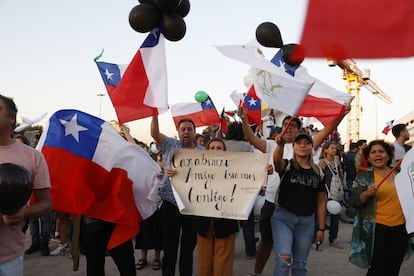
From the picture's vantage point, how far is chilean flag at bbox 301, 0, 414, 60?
1424mm

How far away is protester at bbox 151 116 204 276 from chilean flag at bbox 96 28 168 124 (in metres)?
0.18

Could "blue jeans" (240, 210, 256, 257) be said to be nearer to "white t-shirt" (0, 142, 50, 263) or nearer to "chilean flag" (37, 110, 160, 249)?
"chilean flag" (37, 110, 160, 249)

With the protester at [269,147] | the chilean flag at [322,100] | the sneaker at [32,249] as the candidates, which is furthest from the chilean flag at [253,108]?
the sneaker at [32,249]

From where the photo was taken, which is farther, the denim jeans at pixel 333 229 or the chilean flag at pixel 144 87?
the denim jeans at pixel 333 229

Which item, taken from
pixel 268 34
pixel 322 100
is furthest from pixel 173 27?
pixel 322 100

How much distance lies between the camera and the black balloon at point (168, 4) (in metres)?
4.60

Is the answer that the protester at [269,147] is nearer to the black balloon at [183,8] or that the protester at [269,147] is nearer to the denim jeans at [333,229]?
the black balloon at [183,8]

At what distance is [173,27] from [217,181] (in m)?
1.81

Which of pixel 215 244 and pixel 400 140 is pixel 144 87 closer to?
pixel 215 244

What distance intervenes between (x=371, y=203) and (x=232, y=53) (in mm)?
2051

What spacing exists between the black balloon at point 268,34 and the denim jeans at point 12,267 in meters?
3.49

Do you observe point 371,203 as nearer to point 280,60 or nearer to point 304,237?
point 304,237

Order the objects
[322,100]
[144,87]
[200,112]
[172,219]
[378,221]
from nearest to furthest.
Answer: [378,221]
[172,219]
[144,87]
[322,100]
[200,112]

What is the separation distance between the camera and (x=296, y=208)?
13.3ft
